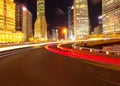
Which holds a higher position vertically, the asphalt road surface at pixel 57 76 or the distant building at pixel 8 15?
the distant building at pixel 8 15

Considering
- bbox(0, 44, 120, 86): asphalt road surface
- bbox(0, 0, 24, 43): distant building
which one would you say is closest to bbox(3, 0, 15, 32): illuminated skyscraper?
bbox(0, 0, 24, 43): distant building

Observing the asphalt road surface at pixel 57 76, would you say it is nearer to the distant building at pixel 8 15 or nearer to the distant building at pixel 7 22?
the distant building at pixel 7 22

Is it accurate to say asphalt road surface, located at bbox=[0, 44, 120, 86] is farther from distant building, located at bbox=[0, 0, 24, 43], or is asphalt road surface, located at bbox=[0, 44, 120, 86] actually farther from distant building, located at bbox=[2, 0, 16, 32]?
distant building, located at bbox=[2, 0, 16, 32]

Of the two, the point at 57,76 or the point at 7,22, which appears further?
the point at 7,22

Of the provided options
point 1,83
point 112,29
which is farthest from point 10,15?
point 1,83

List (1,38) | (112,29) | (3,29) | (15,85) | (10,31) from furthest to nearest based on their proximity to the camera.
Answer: (112,29) → (10,31) → (3,29) → (1,38) → (15,85)

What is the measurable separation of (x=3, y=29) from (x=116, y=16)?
355 ft

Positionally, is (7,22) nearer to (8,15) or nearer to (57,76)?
(8,15)

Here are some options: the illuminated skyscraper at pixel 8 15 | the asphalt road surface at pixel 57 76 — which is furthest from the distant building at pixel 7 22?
the asphalt road surface at pixel 57 76

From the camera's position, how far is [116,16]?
199 m

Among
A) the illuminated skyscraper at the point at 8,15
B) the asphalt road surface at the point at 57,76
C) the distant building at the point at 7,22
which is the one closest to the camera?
the asphalt road surface at the point at 57,76

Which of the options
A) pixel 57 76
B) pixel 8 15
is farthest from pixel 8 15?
pixel 57 76

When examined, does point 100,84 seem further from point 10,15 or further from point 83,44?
point 10,15

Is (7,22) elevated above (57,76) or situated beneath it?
elevated above
